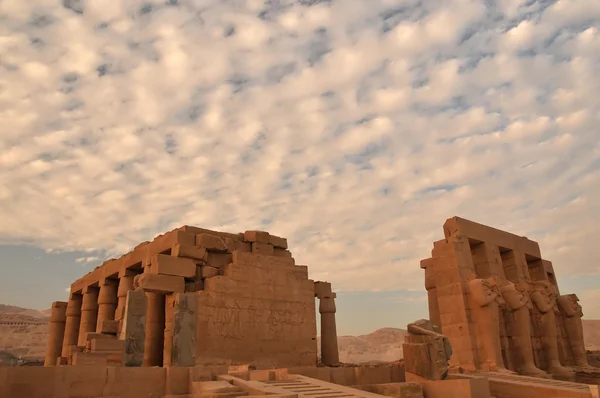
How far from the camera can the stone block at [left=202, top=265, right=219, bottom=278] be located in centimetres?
1505

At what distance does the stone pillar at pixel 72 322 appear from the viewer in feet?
71.8

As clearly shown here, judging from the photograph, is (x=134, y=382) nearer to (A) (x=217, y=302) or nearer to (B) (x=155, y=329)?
(A) (x=217, y=302)

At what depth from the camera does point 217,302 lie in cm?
1422

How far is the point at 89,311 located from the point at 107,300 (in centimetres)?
257

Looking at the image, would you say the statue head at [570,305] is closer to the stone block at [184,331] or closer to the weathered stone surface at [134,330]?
the stone block at [184,331]

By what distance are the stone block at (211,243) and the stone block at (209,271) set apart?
66 centimetres

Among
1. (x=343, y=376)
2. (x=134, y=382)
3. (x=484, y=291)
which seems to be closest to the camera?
(x=134, y=382)

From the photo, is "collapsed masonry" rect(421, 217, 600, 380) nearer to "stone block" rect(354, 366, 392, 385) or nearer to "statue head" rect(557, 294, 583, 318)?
"statue head" rect(557, 294, 583, 318)

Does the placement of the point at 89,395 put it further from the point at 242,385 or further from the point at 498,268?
the point at 498,268

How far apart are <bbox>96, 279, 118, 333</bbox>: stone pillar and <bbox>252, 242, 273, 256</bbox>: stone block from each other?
7.01 m

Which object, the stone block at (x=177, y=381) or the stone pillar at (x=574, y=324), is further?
the stone pillar at (x=574, y=324)

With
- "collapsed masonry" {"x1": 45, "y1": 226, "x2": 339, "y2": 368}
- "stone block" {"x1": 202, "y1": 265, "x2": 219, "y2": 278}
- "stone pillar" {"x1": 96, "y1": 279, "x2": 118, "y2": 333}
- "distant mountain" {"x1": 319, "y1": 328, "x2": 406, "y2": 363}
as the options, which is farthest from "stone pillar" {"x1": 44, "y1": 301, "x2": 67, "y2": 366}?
"distant mountain" {"x1": 319, "y1": 328, "x2": 406, "y2": 363}

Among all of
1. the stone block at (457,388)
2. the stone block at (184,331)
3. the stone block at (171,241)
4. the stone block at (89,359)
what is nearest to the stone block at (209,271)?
the stone block at (171,241)

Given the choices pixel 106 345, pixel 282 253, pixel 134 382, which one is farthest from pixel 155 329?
pixel 134 382
